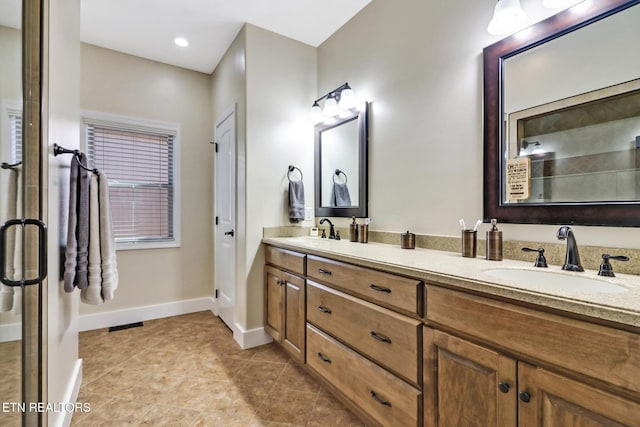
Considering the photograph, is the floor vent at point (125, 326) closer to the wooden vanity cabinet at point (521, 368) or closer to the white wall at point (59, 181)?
the white wall at point (59, 181)

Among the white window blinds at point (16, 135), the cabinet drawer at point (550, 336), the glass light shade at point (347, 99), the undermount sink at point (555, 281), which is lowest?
the cabinet drawer at point (550, 336)

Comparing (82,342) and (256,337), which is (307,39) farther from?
(82,342)

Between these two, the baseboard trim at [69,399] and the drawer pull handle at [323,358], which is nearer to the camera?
the baseboard trim at [69,399]

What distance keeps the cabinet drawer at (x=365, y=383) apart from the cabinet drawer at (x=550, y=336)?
16.2 inches

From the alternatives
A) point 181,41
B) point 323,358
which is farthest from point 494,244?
point 181,41

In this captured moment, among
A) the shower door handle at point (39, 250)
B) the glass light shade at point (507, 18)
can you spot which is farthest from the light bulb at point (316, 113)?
the shower door handle at point (39, 250)

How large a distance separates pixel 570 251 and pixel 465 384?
69cm

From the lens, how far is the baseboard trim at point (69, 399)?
1.38m

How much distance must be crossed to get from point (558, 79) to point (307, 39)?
2.15 m

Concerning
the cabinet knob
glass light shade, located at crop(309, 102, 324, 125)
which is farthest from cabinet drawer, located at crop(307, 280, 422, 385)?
glass light shade, located at crop(309, 102, 324, 125)

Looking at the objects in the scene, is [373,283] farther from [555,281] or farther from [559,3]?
[559,3]

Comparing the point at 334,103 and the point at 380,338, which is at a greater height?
the point at 334,103

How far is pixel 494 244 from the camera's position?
55.4 inches

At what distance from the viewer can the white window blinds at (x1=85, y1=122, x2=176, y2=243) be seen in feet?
9.72
